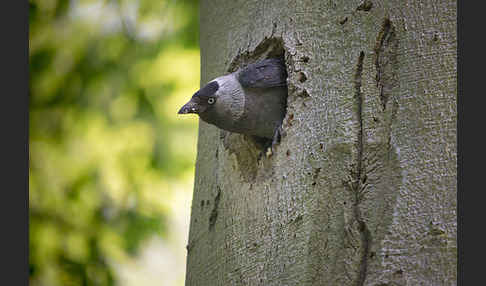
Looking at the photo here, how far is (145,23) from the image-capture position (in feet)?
11.6

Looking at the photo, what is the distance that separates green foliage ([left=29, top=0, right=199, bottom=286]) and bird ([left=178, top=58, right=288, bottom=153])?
3.92 feet

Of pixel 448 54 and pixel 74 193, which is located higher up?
pixel 448 54

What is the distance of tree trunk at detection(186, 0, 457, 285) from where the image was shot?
1.65 metres

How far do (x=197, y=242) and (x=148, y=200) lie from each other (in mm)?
1175

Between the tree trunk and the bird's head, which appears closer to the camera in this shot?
the tree trunk

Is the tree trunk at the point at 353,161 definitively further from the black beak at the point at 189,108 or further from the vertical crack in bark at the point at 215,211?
the black beak at the point at 189,108

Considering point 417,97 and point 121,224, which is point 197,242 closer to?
point 417,97

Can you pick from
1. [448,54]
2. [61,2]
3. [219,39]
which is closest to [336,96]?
[448,54]

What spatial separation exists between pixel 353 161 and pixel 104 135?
2.03 meters

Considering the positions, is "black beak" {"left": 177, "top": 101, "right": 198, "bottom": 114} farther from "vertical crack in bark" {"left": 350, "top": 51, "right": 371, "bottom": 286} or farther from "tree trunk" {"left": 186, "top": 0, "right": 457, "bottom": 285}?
"vertical crack in bark" {"left": 350, "top": 51, "right": 371, "bottom": 286}

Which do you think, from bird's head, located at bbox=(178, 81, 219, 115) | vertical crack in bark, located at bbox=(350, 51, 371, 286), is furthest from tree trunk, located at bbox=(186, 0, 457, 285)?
bird's head, located at bbox=(178, 81, 219, 115)

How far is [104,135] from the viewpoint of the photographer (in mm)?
3469

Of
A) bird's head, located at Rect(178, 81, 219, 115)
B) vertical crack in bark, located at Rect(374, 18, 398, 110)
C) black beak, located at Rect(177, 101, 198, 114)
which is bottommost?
black beak, located at Rect(177, 101, 198, 114)

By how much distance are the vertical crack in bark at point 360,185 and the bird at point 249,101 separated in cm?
36
